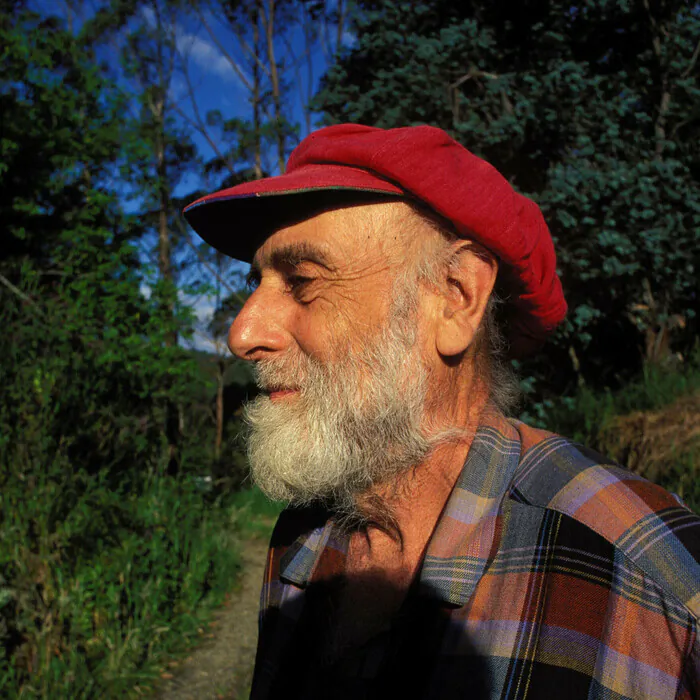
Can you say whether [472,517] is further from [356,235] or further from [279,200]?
[279,200]

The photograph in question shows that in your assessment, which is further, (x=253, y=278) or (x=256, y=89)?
(x=256, y=89)

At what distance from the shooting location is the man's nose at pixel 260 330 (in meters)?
1.51

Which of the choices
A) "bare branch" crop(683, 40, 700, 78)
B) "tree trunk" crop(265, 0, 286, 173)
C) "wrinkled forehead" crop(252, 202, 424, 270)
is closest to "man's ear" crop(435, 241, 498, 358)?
"wrinkled forehead" crop(252, 202, 424, 270)

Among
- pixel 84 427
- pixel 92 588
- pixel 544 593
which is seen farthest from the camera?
pixel 84 427

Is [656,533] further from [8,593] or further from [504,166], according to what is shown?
[504,166]

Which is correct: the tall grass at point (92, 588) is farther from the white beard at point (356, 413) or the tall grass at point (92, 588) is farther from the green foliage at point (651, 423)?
the green foliage at point (651, 423)

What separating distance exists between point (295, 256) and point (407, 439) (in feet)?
1.88

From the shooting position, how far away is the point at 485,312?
5.29 feet

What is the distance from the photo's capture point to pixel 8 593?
312 cm

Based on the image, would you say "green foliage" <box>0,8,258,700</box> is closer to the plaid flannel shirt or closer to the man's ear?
the plaid flannel shirt

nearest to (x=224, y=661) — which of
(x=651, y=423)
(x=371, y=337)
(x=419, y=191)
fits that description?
(x=651, y=423)

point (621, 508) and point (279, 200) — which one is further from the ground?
point (279, 200)

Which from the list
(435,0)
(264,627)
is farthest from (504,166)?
(264,627)

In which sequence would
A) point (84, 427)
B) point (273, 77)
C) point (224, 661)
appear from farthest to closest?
point (273, 77), point (84, 427), point (224, 661)
